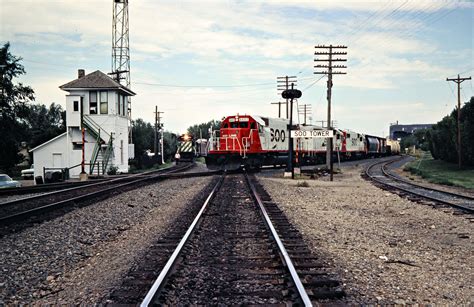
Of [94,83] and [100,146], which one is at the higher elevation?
[94,83]

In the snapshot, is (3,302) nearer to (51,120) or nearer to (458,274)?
(458,274)

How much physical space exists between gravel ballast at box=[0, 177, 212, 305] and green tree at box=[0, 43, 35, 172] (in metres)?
36.0

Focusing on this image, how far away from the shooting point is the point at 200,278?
536 centimetres

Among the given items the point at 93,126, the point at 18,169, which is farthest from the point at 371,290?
the point at 18,169

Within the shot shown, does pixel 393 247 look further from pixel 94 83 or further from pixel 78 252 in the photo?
pixel 94 83

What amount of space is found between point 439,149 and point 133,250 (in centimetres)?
5338

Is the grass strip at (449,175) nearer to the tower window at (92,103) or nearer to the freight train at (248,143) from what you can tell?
the freight train at (248,143)

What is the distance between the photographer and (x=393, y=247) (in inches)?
294

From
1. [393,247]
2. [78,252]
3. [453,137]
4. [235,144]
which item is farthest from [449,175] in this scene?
[78,252]

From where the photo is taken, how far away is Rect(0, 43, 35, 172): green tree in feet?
143

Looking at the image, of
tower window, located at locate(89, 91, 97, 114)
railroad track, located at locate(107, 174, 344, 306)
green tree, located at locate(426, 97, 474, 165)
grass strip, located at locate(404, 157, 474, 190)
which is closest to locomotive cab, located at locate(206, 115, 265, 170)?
grass strip, located at locate(404, 157, 474, 190)

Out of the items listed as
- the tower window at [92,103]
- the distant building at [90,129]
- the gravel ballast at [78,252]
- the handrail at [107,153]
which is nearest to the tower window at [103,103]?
the distant building at [90,129]

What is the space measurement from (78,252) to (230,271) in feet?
9.82

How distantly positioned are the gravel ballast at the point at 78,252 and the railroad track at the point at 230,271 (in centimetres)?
41
